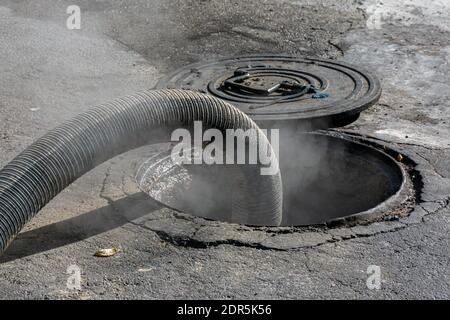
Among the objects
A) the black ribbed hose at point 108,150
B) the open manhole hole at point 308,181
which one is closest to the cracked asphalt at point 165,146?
the open manhole hole at point 308,181

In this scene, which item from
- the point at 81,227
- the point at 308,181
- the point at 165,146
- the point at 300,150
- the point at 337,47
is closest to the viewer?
the point at 81,227

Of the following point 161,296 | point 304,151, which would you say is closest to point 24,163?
point 161,296

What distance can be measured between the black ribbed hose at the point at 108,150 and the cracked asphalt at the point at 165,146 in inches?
12.6

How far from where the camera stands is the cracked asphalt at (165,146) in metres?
3.73

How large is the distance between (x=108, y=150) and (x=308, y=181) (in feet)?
8.03

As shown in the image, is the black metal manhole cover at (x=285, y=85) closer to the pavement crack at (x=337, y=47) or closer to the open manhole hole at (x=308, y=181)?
the open manhole hole at (x=308, y=181)

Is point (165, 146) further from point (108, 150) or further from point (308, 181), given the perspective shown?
point (308, 181)

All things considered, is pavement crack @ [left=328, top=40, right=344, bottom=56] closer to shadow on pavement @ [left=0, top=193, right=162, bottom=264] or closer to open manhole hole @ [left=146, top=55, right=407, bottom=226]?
open manhole hole @ [left=146, top=55, right=407, bottom=226]

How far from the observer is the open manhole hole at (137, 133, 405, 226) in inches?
206

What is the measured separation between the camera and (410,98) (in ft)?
20.6

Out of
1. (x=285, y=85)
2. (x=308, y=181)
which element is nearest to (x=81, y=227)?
(x=308, y=181)

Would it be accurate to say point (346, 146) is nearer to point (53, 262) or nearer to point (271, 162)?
point (271, 162)

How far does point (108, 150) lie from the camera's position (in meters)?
4.25
